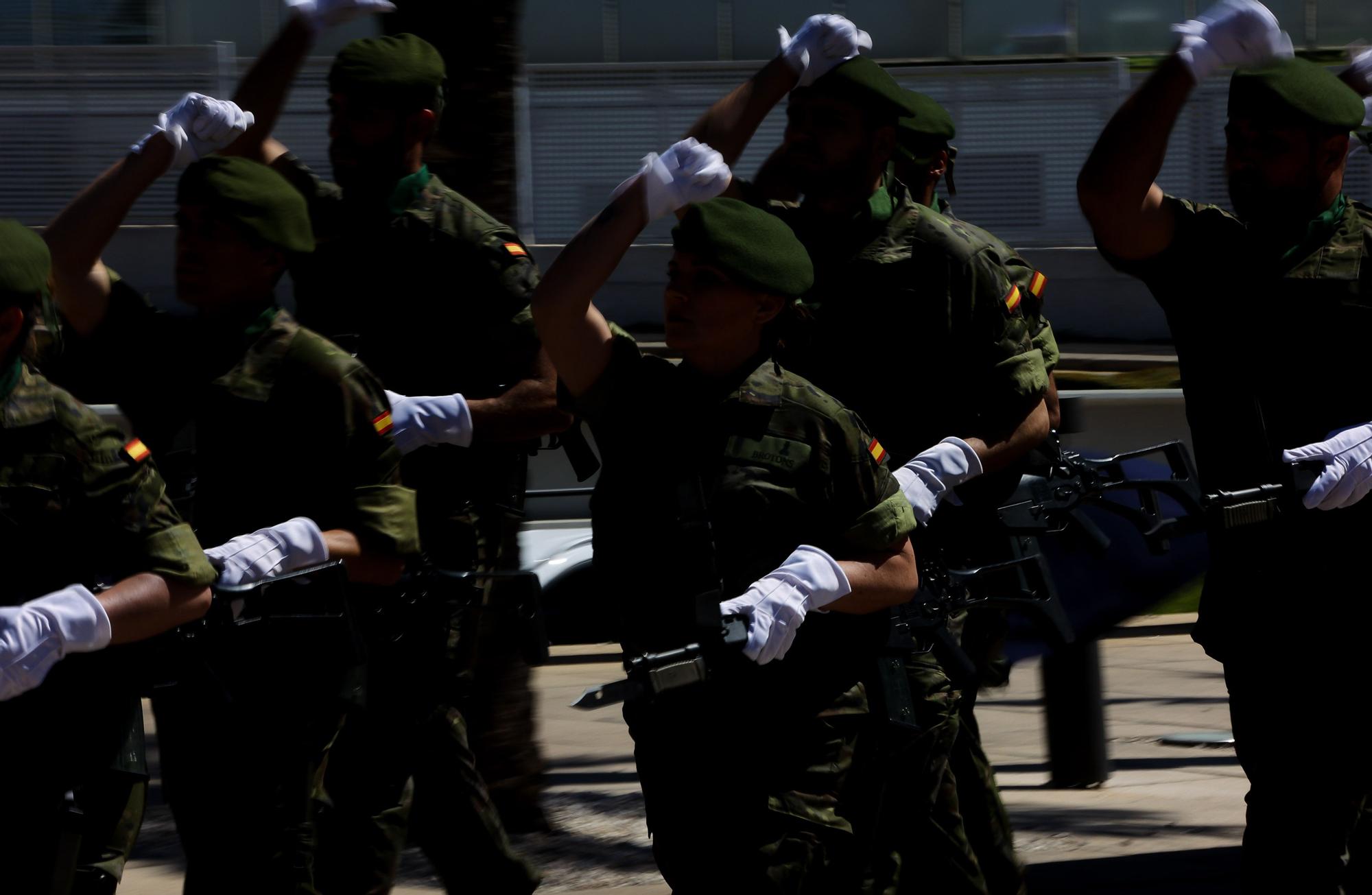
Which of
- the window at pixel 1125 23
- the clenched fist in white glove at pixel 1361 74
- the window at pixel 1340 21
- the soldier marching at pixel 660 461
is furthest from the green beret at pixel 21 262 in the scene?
the window at pixel 1340 21

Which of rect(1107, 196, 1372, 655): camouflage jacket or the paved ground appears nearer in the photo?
rect(1107, 196, 1372, 655): camouflage jacket

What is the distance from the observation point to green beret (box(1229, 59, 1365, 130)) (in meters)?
4.49

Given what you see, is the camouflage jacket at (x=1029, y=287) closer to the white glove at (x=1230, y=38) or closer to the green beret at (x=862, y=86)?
the green beret at (x=862, y=86)

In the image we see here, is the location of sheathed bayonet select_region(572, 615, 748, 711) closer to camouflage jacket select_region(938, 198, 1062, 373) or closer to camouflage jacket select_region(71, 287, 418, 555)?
camouflage jacket select_region(71, 287, 418, 555)

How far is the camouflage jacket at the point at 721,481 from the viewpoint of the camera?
3879mm

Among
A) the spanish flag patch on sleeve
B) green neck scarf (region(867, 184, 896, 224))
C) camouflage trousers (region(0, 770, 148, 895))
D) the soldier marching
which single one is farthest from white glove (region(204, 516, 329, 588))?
green neck scarf (region(867, 184, 896, 224))

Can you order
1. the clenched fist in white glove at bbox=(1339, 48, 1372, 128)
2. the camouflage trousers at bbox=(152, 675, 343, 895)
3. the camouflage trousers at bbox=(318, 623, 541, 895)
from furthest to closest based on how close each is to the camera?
the clenched fist in white glove at bbox=(1339, 48, 1372, 128) < the camouflage trousers at bbox=(318, 623, 541, 895) < the camouflage trousers at bbox=(152, 675, 343, 895)

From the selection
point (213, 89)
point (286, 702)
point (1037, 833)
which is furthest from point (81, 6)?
point (286, 702)

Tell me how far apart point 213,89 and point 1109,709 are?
11901 mm

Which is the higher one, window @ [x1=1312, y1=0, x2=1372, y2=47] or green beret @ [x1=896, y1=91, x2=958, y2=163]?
green beret @ [x1=896, y1=91, x2=958, y2=163]

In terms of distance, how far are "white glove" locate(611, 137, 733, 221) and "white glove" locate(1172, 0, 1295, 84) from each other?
3.51 feet

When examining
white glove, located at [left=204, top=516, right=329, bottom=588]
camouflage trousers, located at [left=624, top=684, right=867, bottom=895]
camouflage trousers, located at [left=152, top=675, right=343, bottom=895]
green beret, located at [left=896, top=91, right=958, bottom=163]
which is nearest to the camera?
camouflage trousers, located at [left=624, top=684, right=867, bottom=895]

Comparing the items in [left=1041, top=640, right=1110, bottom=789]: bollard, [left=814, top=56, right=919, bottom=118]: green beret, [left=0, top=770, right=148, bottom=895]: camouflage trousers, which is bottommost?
A: [left=1041, top=640, right=1110, bottom=789]: bollard

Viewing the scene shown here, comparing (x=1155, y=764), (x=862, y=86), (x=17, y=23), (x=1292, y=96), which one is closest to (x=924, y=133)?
(x=862, y=86)
